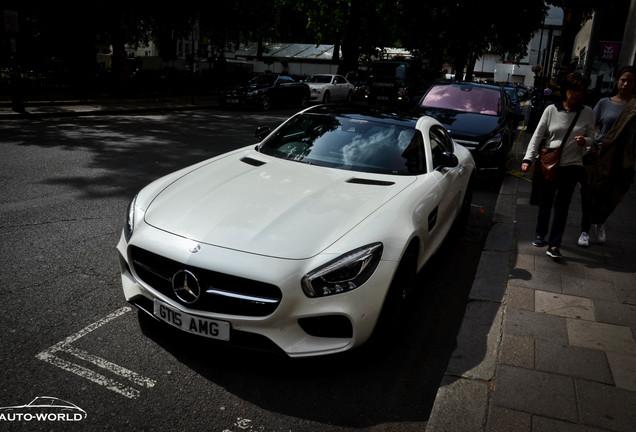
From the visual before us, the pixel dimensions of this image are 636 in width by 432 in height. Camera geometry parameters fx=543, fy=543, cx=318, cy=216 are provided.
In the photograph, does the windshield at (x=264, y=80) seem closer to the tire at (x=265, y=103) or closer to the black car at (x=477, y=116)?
the tire at (x=265, y=103)

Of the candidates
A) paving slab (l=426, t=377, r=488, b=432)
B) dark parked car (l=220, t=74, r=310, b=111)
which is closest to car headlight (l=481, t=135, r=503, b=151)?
paving slab (l=426, t=377, r=488, b=432)

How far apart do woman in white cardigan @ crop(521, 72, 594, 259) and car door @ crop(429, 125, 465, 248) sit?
2.21ft

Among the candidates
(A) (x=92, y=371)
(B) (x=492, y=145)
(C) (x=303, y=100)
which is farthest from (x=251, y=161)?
(C) (x=303, y=100)

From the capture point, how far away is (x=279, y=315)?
2939 millimetres

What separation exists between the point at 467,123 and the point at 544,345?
6155 mm

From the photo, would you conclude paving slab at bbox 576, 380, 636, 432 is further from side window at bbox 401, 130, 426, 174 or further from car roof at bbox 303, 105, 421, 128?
car roof at bbox 303, 105, 421, 128

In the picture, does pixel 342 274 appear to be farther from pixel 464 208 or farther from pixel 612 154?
pixel 612 154

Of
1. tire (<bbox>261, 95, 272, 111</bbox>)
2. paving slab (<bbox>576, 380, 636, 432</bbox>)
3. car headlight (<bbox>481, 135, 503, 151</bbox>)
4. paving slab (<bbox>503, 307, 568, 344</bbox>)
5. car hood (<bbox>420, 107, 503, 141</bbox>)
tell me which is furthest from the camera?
tire (<bbox>261, 95, 272, 111</bbox>)

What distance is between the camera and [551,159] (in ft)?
16.8

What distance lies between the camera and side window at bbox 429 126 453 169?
477 cm

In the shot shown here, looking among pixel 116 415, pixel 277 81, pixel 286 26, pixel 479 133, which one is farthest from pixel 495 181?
pixel 286 26

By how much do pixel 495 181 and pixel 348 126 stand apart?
5128 mm

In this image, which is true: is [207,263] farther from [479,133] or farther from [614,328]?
[479,133]

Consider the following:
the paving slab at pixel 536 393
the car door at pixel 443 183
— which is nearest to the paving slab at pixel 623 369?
the paving slab at pixel 536 393
